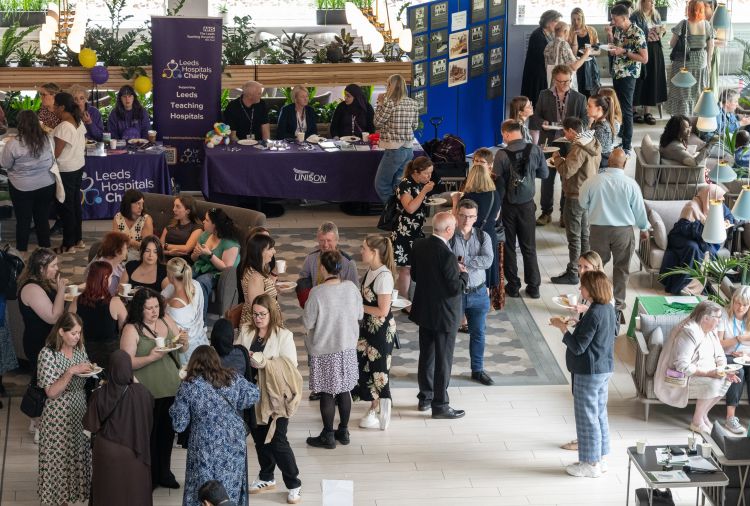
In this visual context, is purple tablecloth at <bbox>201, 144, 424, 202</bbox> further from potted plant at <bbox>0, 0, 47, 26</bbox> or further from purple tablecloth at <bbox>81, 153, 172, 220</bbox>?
potted plant at <bbox>0, 0, 47, 26</bbox>

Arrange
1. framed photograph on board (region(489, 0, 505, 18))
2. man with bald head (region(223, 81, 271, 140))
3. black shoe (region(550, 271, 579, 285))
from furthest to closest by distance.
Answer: framed photograph on board (region(489, 0, 505, 18)) → man with bald head (region(223, 81, 271, 140)) → black shoe (region(550, 271, 579, 285))

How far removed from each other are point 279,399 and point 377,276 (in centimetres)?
122

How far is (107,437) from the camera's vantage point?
689 cm

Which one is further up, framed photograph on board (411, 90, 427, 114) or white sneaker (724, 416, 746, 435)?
framed photograph on board (411, 90, 427, 114)

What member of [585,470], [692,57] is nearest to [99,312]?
[585,470]

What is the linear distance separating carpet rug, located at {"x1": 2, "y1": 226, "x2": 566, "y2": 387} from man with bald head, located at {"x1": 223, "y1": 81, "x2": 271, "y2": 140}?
6.53 feet

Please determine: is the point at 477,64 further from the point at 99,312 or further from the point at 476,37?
the point at 99,312

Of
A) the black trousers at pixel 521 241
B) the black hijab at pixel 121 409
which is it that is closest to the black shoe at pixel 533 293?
the black trousers at pixel 521 241

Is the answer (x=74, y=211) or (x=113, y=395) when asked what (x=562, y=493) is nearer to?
(x=113, y=395)

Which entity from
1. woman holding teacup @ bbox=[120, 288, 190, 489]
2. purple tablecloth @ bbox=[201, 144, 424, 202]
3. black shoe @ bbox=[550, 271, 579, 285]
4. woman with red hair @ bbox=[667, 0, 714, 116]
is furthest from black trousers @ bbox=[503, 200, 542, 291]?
woman with red hair @ bbox=[667, 0, 714, 116]

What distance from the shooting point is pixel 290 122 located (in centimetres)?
1349

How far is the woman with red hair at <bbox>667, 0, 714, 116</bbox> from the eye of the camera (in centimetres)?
1547

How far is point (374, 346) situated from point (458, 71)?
7343mm

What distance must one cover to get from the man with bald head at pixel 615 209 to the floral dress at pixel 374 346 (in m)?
2.85
